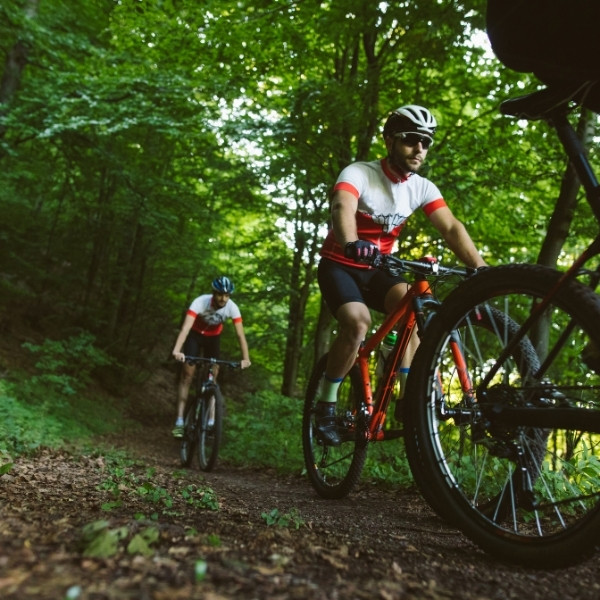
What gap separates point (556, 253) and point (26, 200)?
40.7 ft

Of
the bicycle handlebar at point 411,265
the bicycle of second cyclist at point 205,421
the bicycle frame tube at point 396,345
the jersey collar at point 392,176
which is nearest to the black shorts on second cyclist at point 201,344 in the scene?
the bicycle of second cyclist at point 205,421

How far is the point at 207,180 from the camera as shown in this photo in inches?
503

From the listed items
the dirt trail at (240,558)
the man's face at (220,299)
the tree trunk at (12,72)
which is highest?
the tree trunk at (12,72)

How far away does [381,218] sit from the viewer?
13.5ft

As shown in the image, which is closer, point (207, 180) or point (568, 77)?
point (568, 77)

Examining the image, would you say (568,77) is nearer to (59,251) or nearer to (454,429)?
(454,429)

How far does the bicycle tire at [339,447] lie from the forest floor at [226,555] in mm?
745

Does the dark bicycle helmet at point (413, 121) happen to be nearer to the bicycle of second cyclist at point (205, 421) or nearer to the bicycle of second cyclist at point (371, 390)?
the bicycle of second cyclist at point (371, 390)

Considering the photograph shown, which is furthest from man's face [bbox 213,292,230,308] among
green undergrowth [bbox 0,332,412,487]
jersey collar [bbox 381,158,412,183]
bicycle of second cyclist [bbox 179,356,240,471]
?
jersey collar [bbox 381,158,412,183]

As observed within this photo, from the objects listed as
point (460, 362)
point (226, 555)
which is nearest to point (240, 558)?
point (226, 555)

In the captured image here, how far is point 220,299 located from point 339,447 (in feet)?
12.3

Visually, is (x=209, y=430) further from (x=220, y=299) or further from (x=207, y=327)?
(x=220, y=299)

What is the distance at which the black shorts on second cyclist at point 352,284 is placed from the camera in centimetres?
404

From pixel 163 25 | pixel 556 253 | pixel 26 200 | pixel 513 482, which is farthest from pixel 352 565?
pixel 26 200
